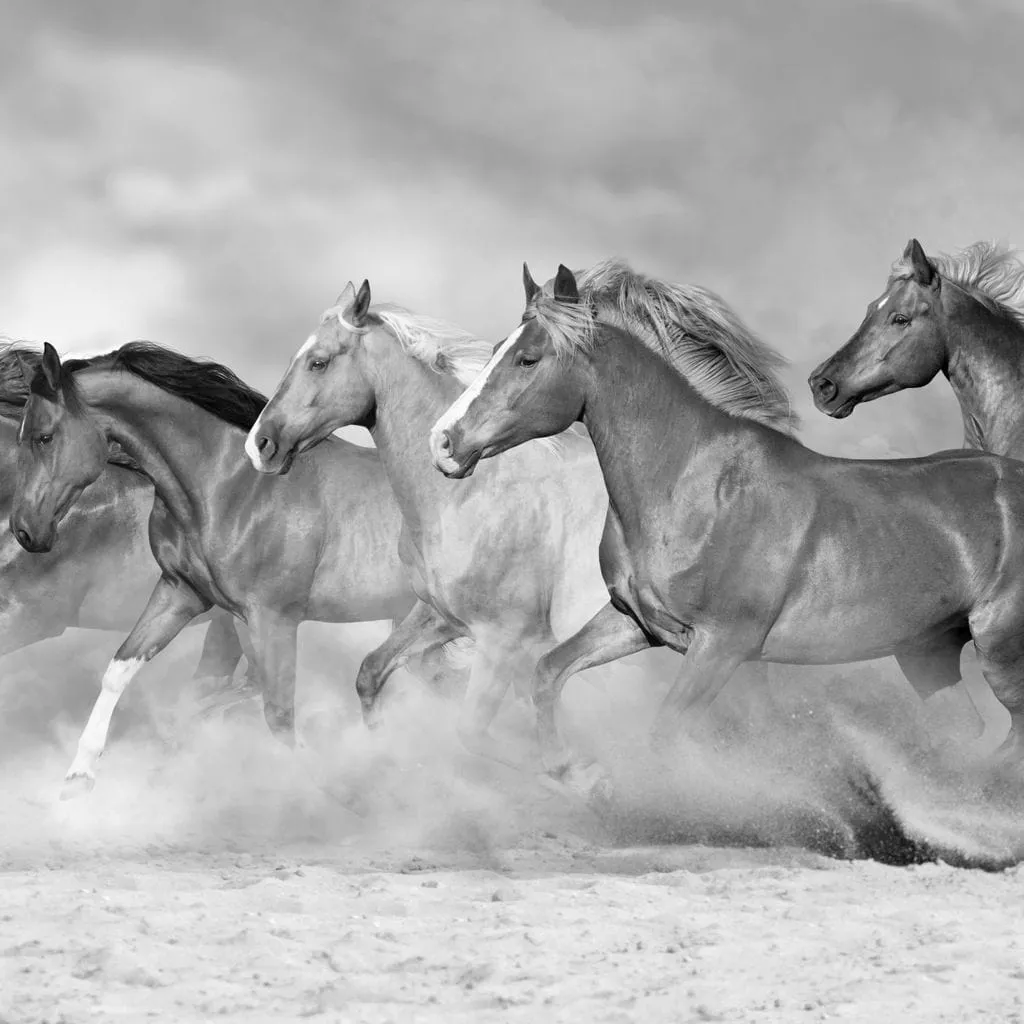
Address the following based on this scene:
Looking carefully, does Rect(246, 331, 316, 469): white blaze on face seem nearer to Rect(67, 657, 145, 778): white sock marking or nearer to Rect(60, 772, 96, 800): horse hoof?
Rect(67, 657, 145, 778): white sock marking

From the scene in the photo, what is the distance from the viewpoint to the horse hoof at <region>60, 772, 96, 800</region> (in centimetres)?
733

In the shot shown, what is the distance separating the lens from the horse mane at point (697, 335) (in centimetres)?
645

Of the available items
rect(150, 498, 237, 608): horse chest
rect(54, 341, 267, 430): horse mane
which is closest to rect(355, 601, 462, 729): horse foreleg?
rect(150, 498, 237, 608): horse chest

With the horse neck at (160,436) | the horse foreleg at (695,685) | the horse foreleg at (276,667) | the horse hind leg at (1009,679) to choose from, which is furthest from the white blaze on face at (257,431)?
the horse hind leg at (1009,679)

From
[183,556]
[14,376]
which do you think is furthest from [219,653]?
[14,376]

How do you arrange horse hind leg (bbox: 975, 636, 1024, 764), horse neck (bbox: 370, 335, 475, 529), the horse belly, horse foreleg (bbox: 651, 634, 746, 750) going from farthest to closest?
the horse belly
horse neck (bbox: 370, 335, 475, 529)
horse hind leg (bbox: 975, 636, 1024, 764)
horse foreleg (bbox: 651, 634, 746, 750)

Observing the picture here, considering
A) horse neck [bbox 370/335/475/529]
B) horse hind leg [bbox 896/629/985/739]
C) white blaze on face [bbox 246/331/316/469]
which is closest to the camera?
horse hind leg [bbox 896/629/985/739]

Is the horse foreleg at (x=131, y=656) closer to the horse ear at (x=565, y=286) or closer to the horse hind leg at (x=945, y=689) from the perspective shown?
the horse ear at (x=565, y=286)

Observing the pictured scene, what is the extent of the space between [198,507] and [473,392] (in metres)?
2.01

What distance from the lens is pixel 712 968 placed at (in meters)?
4.70

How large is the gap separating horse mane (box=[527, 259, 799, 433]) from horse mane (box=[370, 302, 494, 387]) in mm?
1184

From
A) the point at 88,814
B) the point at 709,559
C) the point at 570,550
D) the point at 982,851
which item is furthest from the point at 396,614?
the point at 982,851

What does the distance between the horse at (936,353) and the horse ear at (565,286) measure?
1385 millimetres

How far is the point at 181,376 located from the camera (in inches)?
309
